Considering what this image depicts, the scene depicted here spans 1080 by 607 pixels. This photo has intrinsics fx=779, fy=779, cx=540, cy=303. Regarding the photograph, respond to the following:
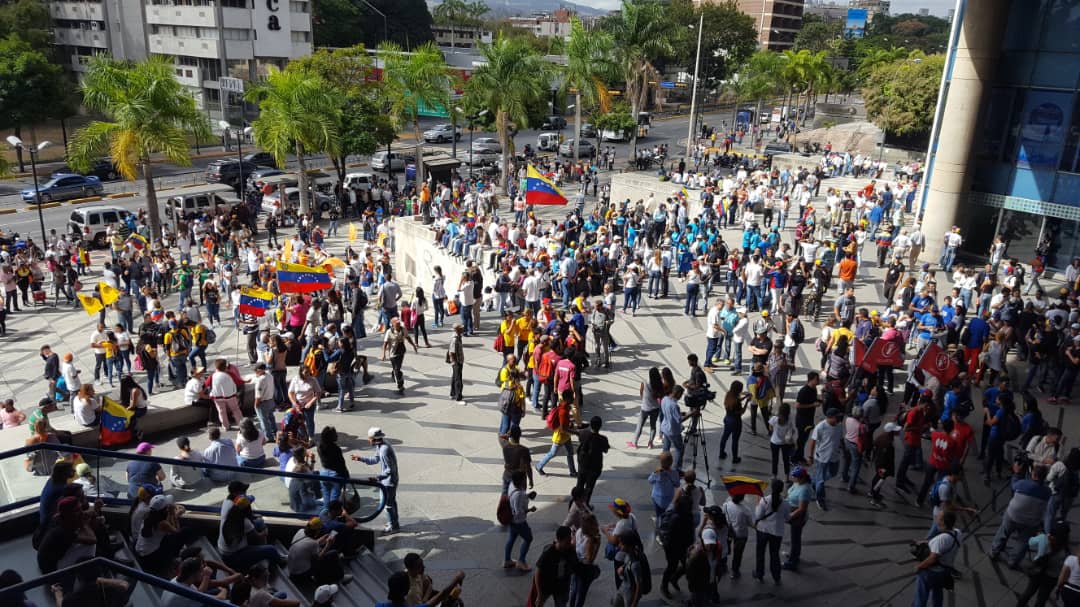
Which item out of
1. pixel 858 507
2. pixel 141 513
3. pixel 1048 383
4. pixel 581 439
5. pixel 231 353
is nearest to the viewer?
pixel 141 513

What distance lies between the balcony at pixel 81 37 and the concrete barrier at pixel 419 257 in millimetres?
47611

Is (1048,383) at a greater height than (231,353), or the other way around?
(1048,383)

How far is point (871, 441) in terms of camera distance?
10.9m

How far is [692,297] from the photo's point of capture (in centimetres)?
1845

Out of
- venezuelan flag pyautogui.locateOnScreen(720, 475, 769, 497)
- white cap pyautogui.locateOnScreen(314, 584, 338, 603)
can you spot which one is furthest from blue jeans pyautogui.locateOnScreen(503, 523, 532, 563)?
white cap pyautogui.locateOnScreen(314, 584, 338, 603)

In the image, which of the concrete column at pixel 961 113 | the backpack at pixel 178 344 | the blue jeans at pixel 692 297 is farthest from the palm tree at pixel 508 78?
the backpack at pixel 178 344

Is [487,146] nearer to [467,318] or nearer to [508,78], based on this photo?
[508,78]

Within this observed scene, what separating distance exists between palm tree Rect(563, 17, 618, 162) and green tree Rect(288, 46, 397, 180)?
10.1 m

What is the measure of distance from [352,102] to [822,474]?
3337 centimetres

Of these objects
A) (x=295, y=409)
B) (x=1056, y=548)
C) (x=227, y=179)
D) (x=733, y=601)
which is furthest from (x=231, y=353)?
(x=227, y=179)

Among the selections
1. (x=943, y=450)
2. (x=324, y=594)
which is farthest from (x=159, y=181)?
(x=943, y=450)

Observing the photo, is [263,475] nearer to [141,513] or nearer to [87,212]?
[141,513]

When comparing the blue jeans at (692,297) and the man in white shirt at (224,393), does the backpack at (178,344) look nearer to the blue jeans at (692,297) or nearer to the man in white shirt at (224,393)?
the man in white shirt at (224,393)

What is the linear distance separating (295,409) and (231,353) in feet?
28.6
